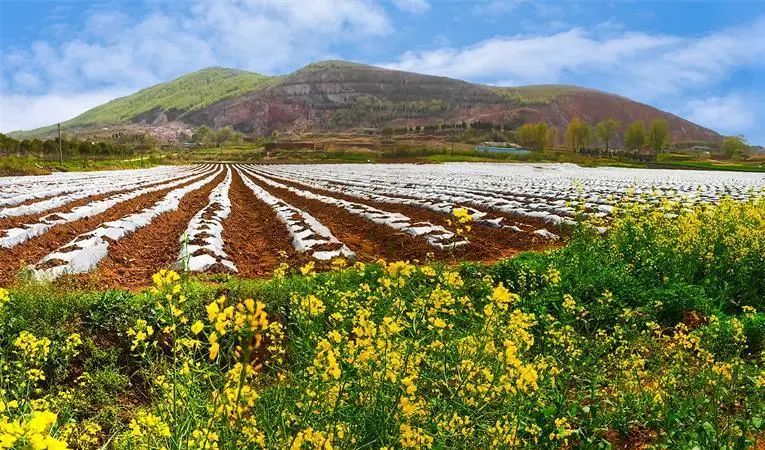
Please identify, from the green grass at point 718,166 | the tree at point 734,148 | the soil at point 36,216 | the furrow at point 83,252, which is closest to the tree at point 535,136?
the tree at point 734,148

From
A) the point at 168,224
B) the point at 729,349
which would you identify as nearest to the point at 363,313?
the point at 729,349

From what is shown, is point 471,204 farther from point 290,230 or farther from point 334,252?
point 334,252

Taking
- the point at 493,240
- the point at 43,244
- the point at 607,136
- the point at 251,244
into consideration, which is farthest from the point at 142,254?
the point at 607,136

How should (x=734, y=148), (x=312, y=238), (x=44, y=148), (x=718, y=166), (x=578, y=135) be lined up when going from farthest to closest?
(x=578, y=135) → (x=734, y=148) → (x=718, y=166) → (x=44, y=148) → (x=312, y=238)

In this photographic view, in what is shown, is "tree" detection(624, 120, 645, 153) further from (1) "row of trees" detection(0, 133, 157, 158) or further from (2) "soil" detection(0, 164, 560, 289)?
(2) "soil" detection(0, 164, 560, 289)

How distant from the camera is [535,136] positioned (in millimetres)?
130875

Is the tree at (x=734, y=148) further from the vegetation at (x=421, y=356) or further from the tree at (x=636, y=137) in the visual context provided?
the vegetation at (x=421, y=356)

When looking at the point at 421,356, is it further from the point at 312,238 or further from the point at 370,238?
the point at 370,238

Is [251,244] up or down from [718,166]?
down

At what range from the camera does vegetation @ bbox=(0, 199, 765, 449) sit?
2.86 metres

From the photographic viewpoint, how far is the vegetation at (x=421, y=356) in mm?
2861

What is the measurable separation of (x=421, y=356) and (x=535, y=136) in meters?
135

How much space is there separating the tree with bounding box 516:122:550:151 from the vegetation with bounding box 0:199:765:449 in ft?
404

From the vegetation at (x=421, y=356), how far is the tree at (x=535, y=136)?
123218mm
